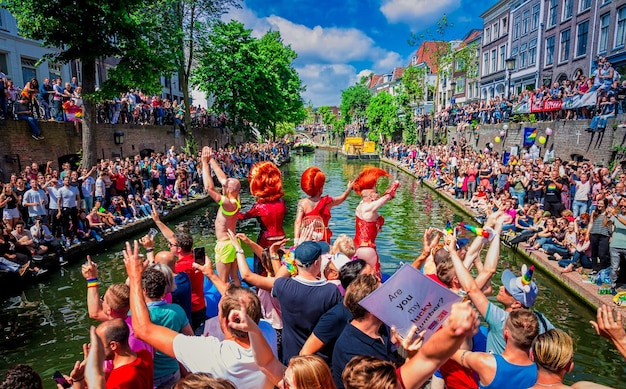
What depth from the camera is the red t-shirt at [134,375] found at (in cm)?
241

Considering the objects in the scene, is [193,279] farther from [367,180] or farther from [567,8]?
[567,8]

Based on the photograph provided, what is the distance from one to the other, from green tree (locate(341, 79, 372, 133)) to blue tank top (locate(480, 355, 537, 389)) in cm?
7290

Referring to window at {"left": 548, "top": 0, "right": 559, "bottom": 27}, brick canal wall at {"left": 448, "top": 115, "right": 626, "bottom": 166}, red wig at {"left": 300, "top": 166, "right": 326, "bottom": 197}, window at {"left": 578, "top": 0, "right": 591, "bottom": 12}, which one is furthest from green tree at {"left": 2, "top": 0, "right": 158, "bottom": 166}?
window at {"left": 548, "top": 0, "right": 559, "bottom": 27}

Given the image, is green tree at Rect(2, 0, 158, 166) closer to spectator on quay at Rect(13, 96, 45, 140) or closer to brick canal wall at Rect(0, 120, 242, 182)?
spectator on quay at Rect(13, 96, 45, 140)

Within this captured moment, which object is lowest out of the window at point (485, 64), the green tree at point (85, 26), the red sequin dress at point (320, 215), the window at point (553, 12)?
the red sequin dress at point (320, 215)

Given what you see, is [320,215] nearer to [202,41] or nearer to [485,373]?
[485,373]

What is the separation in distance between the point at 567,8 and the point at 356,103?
51.2 m

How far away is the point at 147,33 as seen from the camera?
12781mm

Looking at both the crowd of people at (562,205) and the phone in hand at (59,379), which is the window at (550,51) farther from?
the phone in hand at (59,379)

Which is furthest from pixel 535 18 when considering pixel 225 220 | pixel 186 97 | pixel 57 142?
pixel 225 220

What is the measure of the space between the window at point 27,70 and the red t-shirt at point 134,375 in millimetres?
20428

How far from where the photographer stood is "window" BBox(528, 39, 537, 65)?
96.5 feet

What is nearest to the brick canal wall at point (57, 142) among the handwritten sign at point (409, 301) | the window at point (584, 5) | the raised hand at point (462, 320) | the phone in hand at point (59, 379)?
the phone in hand at point (59, 379)

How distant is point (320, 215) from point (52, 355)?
13.7 ft
